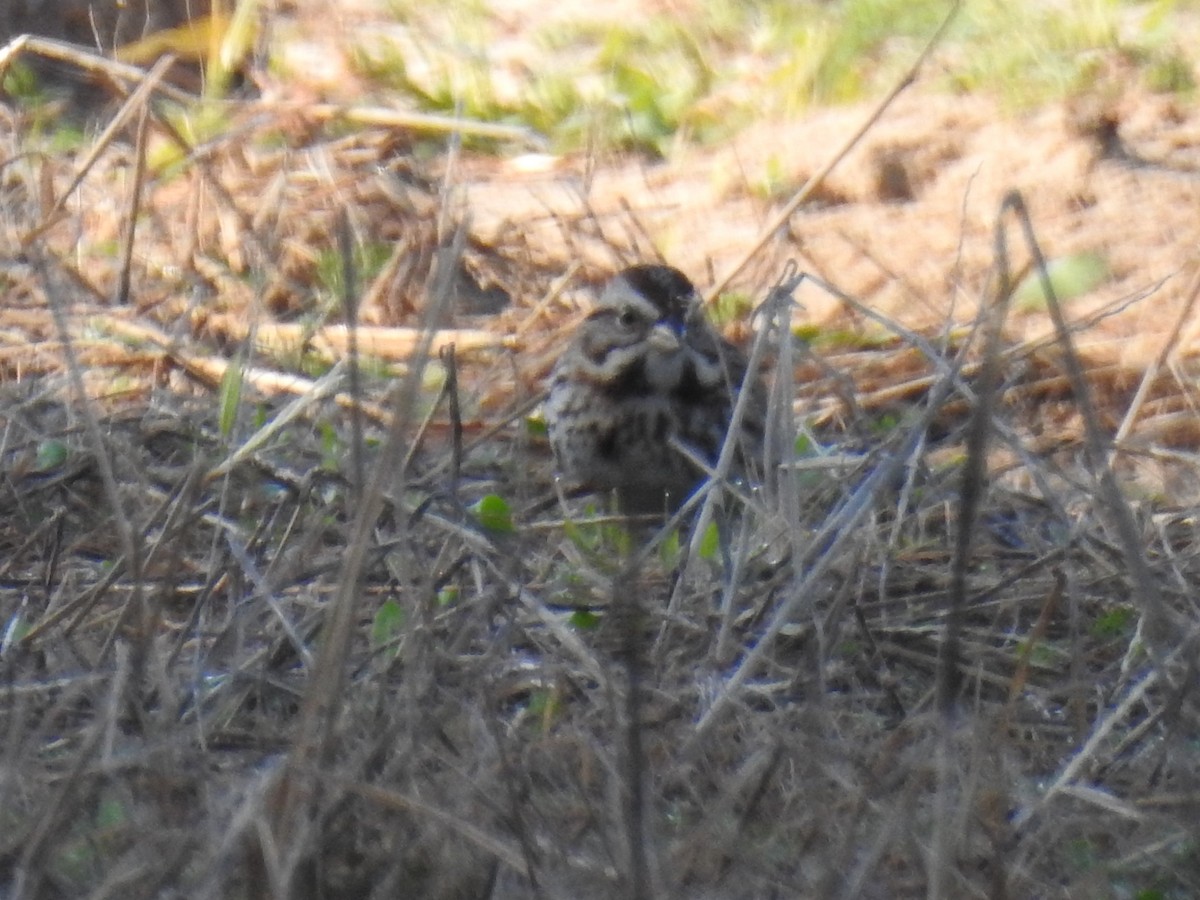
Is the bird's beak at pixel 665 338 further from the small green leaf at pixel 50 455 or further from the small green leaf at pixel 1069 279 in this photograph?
the small green leaf at pixel 50 455

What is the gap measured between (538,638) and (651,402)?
1.57m

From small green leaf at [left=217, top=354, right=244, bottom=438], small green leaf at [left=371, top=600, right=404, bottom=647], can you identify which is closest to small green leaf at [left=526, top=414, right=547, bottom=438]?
small green leaf at [left=217, top=354, right=244, bottom=438]

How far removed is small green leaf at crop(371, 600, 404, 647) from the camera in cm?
391

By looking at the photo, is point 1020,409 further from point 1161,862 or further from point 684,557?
point 1161,862

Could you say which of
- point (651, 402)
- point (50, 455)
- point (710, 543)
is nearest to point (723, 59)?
point (651, 402)

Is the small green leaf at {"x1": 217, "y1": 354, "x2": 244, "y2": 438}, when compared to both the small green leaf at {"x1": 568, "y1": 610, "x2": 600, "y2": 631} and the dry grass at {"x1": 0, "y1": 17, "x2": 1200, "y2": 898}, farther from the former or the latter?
the small green leaf at {"x1": 568, "y1": 610, "x2": 600, "y2": 631}

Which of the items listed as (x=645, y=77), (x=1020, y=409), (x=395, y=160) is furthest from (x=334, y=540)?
(x=645, y=77)

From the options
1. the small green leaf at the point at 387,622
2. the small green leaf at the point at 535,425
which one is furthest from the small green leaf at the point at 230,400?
the small green leaf at the point at 387,622

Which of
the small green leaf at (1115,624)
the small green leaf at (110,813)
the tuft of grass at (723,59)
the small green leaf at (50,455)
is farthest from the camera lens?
the tuft of grass at (723,59)

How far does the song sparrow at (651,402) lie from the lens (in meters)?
5.30

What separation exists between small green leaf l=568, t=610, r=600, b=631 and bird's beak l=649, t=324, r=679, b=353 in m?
1.36

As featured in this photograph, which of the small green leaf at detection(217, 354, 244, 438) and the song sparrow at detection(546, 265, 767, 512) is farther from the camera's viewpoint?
the song sparrow at detection(546, 265, 767, 512)

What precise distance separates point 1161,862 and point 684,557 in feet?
4.72

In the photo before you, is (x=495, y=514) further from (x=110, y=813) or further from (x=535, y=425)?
(x=110, y=813)
